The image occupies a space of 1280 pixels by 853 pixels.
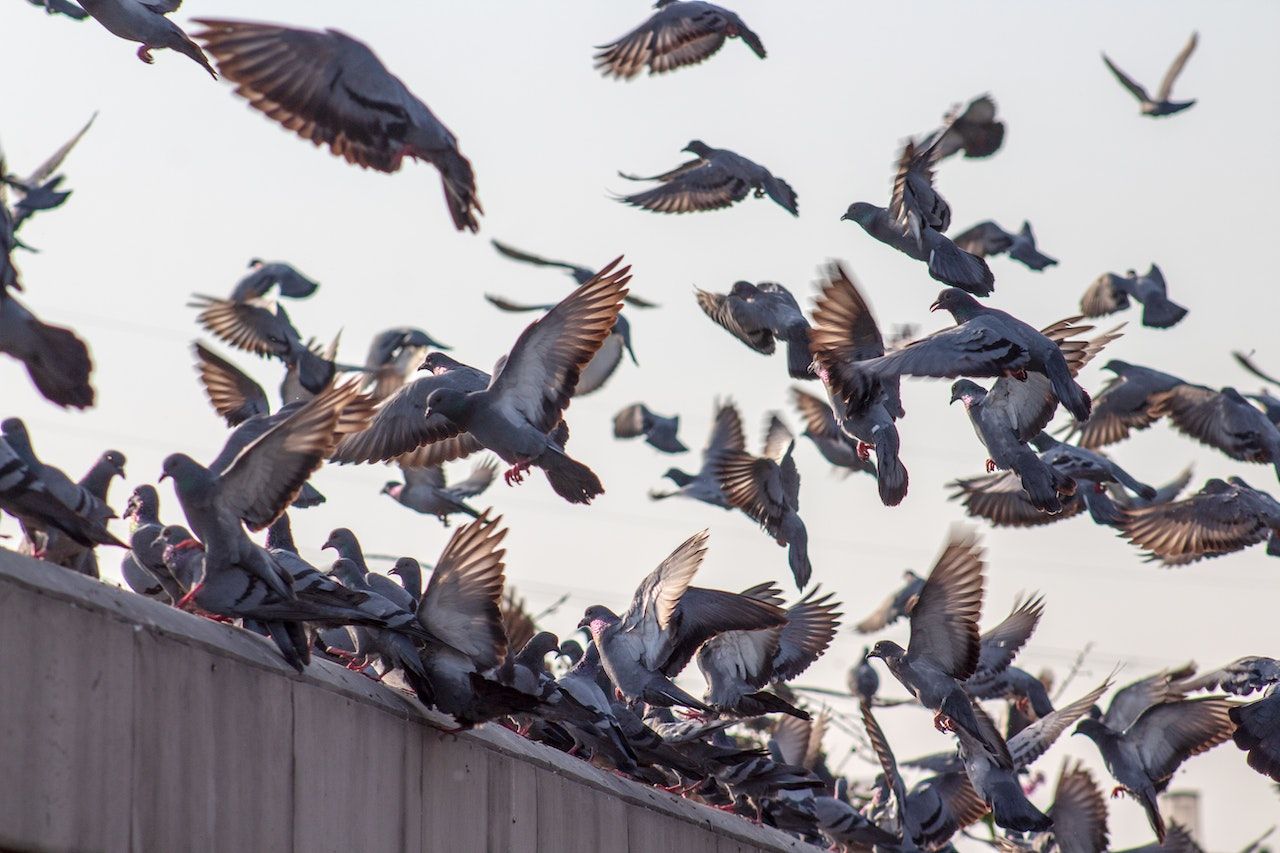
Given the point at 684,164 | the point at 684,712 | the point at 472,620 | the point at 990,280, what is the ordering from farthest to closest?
1. the point at 684,164
2. the point at 684,712
3. the point at 990,280
4. the point at 472,620

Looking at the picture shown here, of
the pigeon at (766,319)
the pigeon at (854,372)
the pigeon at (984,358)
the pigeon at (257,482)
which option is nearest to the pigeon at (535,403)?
the pigeon at (854,372)

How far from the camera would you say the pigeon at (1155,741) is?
16.5m

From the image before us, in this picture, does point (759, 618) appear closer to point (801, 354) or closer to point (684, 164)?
point (801, 354)

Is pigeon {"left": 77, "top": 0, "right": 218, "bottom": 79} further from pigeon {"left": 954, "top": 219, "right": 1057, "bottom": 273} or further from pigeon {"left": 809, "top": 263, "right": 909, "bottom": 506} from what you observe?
pigeon {"left": 954, "top": 219, "right": 1057, "bottom": 273}

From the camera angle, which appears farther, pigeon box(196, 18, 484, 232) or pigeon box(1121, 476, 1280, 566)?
pigeon box(1121, 476, 1280, 566)

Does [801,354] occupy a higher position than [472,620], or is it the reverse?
[801,354]

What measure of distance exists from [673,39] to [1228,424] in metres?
5.79

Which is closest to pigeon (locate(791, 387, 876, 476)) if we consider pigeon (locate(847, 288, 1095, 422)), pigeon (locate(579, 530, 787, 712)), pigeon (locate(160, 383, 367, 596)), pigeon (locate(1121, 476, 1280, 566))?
pigeon (locate(1121, 476, 1280, 566))

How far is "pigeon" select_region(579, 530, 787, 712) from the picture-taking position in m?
12.6

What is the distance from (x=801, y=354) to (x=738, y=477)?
2197 mm

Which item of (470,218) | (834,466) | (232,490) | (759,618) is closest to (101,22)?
(470,218)

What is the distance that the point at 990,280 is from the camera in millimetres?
13008

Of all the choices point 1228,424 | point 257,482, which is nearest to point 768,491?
point 1228,424

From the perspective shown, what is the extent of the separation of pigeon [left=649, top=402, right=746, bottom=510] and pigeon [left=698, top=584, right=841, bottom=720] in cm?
276
